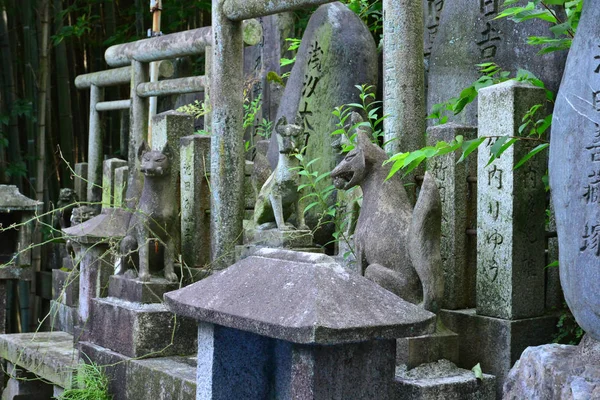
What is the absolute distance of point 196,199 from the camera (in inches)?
281

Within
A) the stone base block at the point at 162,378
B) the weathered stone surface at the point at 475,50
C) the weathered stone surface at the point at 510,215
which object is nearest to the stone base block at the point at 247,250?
the stone base block at the point at 162,378

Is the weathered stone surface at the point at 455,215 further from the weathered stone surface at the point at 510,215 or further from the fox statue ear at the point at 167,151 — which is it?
the fox statue ear at the point at 167,151

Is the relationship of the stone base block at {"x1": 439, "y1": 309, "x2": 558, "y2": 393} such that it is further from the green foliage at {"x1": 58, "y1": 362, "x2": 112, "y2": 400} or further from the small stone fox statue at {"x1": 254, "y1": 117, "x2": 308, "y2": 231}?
the green foliage at {"x1": 58, "y1": 362, "x2": 112, "y2": 400}

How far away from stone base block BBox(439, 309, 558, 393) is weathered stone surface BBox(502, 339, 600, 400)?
1.22 m

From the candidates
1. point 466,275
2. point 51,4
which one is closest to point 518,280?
point 466,275

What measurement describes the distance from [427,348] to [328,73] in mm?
3342

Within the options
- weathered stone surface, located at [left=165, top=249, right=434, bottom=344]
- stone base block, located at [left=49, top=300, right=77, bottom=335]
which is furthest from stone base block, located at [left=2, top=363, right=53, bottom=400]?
weathered stone surface, located at [left=165, top=249, right=434, bottom=344]

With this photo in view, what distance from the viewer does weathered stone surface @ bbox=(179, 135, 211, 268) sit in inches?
280

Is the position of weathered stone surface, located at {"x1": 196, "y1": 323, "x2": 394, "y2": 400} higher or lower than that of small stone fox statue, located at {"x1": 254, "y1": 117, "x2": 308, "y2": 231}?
lower

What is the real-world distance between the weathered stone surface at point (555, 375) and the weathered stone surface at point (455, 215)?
5.31 ft

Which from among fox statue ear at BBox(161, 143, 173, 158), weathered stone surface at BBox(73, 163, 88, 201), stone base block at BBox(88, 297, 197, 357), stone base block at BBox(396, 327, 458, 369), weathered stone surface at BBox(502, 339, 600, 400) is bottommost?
stone base block at BBox(88, 297, 197, 357)

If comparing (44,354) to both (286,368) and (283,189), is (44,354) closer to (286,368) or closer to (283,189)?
(283,189)

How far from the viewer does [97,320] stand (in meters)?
6.89

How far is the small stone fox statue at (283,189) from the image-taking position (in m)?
6.24
